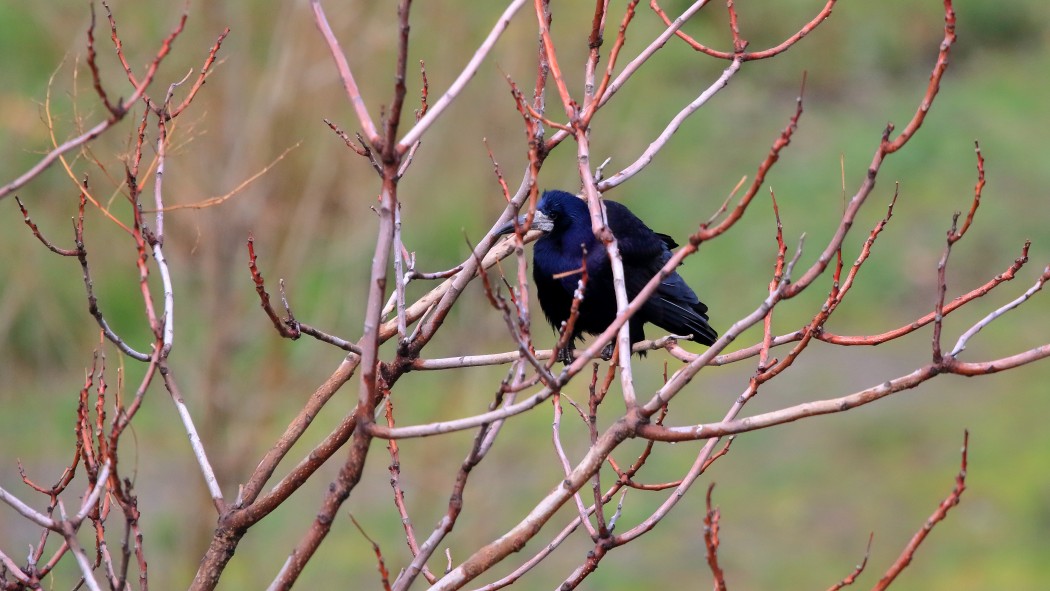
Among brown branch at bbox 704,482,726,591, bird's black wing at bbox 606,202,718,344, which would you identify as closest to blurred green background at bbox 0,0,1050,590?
bird's black wing at bbox 606,202,718,344

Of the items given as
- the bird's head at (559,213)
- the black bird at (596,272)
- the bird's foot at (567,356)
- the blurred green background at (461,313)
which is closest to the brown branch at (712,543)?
the bird's foot at (567,356)

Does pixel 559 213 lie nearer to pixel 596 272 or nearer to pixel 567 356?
pixel 596 272

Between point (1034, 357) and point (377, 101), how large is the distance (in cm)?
639

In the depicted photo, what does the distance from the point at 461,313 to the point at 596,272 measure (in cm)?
353

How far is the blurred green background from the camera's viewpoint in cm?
817

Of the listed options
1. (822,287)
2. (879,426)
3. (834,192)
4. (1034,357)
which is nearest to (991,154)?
(834,192)

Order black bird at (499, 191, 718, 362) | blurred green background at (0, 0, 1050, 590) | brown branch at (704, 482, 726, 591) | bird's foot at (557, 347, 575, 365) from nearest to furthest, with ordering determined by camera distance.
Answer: brown branch at (704, 482, 726, 591)
bird's foot at (557, 347, 575, 365)
black bird at (499, 191, 718, 362)
blurred green background at (0, 0, 1050, 590)

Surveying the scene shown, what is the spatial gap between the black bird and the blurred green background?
7.19 feet

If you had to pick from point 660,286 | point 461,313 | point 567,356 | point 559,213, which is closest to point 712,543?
point 567,356

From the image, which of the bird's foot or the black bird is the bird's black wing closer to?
the black bird

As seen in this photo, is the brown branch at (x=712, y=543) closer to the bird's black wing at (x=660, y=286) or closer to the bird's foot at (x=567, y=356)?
the bird's foot at (x=567, y=356)

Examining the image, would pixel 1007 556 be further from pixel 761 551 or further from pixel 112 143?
pixel 112 143

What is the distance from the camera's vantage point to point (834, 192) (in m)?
13.7

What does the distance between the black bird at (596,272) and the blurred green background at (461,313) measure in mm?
2193
